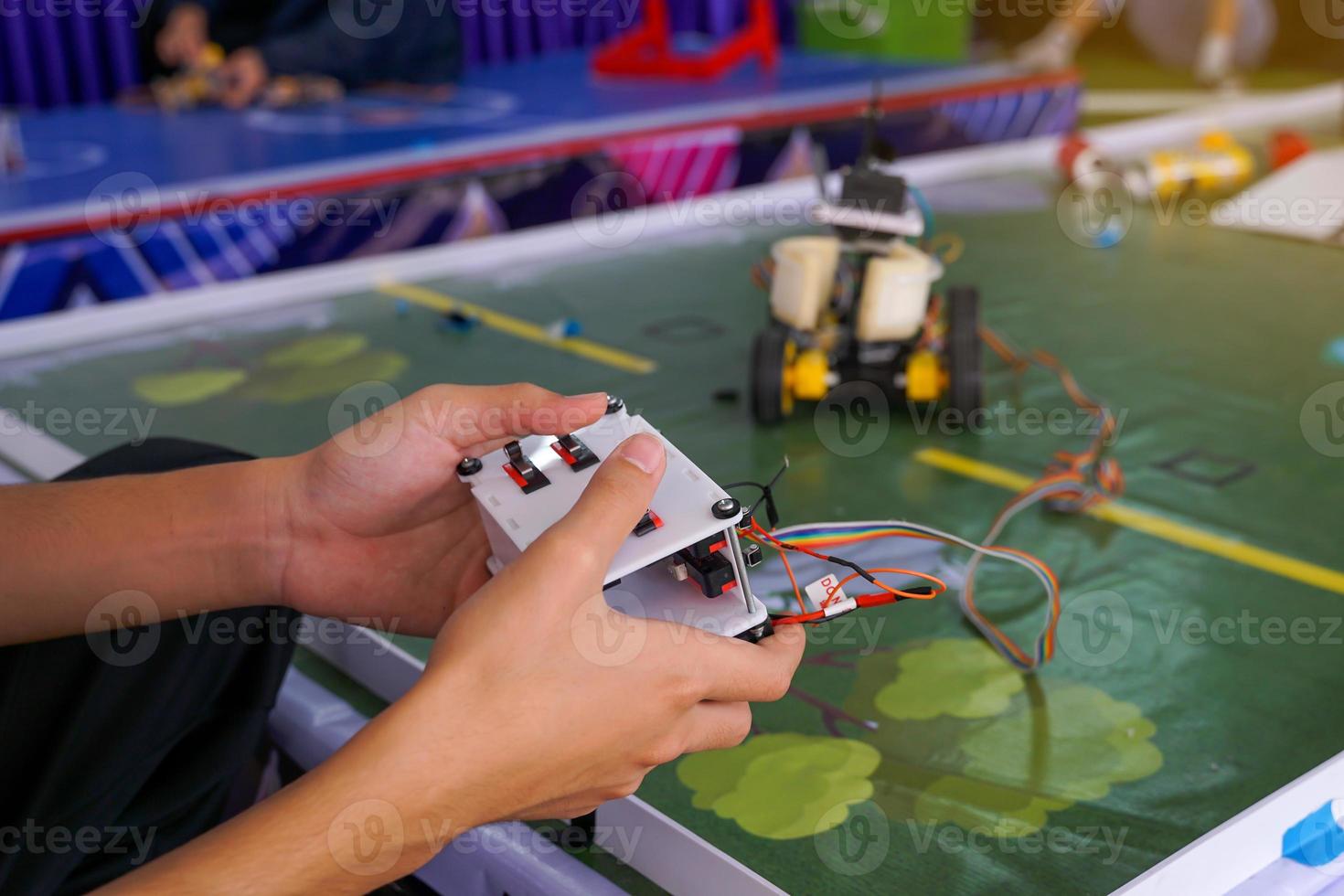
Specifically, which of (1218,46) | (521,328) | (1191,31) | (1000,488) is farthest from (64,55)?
(1191,31)

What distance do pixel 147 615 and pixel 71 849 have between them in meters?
0.16

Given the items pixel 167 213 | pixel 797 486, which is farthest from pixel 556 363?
pixel 167 213

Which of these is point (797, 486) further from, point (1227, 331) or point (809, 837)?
point (1227, 331)

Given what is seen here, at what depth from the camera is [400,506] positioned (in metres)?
0.83
